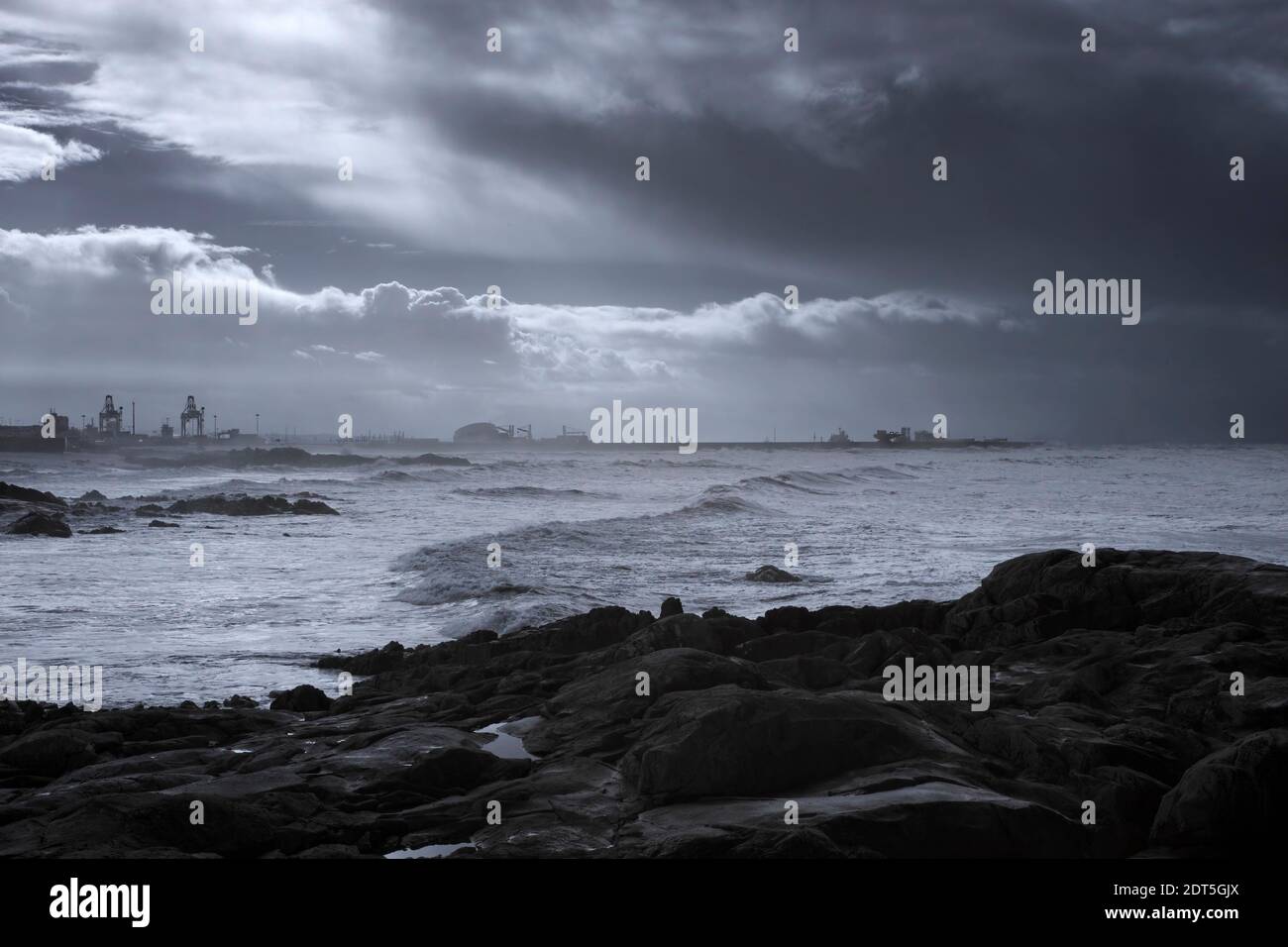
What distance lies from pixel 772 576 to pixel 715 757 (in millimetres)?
14921

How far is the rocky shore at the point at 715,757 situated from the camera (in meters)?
6.29

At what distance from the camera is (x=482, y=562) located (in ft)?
85.1

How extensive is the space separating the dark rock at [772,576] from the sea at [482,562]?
0.49 meters

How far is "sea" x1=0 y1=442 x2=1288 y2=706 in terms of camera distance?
16422mm

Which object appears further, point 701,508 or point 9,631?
point 701,508

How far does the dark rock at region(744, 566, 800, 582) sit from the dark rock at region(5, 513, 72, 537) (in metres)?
27.9

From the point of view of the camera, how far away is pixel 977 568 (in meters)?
23.3

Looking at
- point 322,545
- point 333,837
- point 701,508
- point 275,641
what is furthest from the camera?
point 701,508

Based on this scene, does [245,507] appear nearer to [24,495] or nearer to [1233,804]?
[24,495]

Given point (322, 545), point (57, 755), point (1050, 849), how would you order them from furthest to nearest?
point (322, 545), point (57, 755), point (1050, 849)
